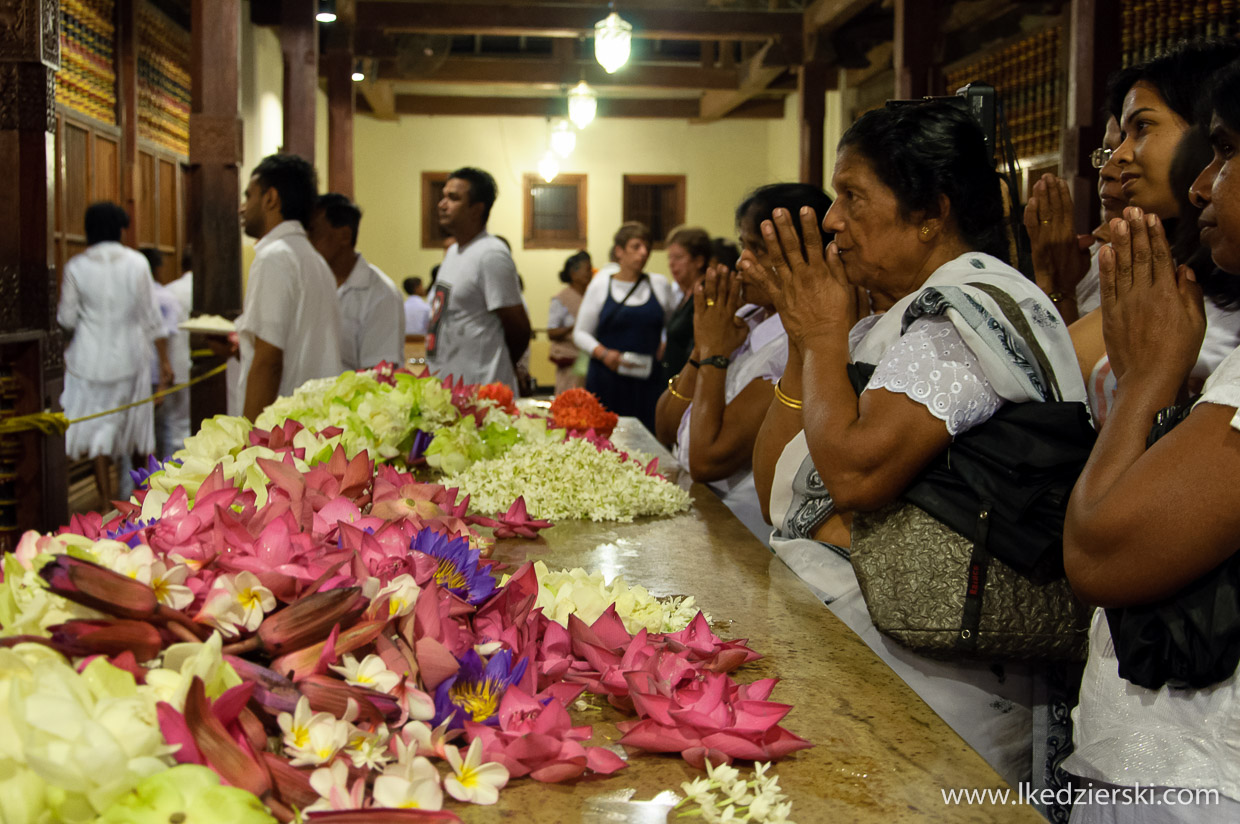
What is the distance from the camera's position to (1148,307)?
1294 mm

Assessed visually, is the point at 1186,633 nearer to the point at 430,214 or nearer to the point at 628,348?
the point at 628,348

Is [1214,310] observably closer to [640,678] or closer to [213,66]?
[640,678]

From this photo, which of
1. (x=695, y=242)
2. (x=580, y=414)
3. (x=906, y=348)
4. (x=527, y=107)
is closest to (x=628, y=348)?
(x=695, y=242)

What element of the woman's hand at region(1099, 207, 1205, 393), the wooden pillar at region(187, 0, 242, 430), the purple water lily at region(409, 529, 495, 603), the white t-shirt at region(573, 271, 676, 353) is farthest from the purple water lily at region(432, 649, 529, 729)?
the white t-shirt at region(573, 271, 676, 353)

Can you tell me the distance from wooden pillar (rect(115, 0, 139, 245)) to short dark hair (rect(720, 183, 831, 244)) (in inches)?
249

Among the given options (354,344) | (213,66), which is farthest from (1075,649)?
(213,66)

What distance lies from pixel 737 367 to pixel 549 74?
966 centimetres

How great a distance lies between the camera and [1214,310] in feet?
5.58

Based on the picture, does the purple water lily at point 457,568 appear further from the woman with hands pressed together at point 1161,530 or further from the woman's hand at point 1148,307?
the woman's hand at point 1148,307

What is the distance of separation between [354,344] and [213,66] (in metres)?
1.56

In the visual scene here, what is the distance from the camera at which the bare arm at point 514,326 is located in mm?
4500

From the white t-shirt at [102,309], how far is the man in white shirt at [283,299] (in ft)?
7.94

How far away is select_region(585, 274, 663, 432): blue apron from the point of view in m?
6.19

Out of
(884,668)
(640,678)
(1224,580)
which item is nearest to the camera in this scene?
(640,678)
